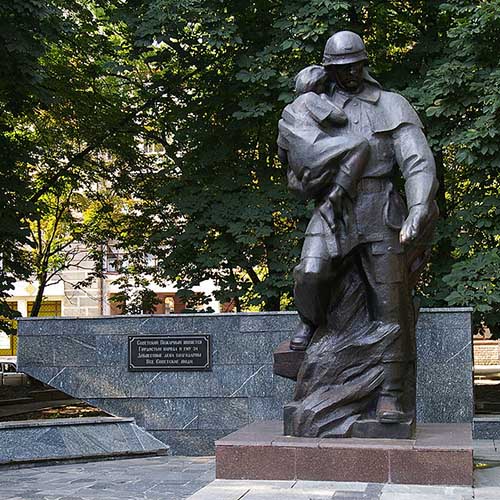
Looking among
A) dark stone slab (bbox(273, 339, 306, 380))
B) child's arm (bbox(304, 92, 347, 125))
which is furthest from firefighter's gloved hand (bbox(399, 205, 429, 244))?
dark stone slab (bbox(273, 339, 306, 380))

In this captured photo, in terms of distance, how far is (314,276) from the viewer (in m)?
7.14

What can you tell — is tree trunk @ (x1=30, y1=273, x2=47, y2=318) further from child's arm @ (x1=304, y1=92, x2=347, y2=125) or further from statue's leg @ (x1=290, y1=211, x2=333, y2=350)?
child's arm @ (x1=304, y1=92, x2=347, y2=125)

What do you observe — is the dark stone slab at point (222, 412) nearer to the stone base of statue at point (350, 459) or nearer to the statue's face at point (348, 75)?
the stone base of statue at point (350, 459)

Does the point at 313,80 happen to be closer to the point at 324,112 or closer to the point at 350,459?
the point at 324,112

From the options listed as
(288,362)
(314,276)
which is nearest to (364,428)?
(288,362)

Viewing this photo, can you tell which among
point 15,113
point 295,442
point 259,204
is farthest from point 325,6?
point 295,442

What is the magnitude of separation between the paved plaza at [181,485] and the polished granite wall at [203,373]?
58 cm

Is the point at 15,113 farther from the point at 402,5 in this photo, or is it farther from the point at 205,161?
the point at 402,5

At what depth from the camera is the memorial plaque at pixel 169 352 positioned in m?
10.7

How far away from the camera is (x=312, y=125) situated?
7254mm

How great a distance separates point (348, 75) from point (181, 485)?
374cm

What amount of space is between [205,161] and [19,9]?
3428 mm

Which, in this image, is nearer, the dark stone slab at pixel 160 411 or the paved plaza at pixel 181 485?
the paved plaza at pixel 181 485

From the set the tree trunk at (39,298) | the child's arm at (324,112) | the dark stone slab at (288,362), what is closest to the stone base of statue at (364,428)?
the dark stone slab at (288,362)
